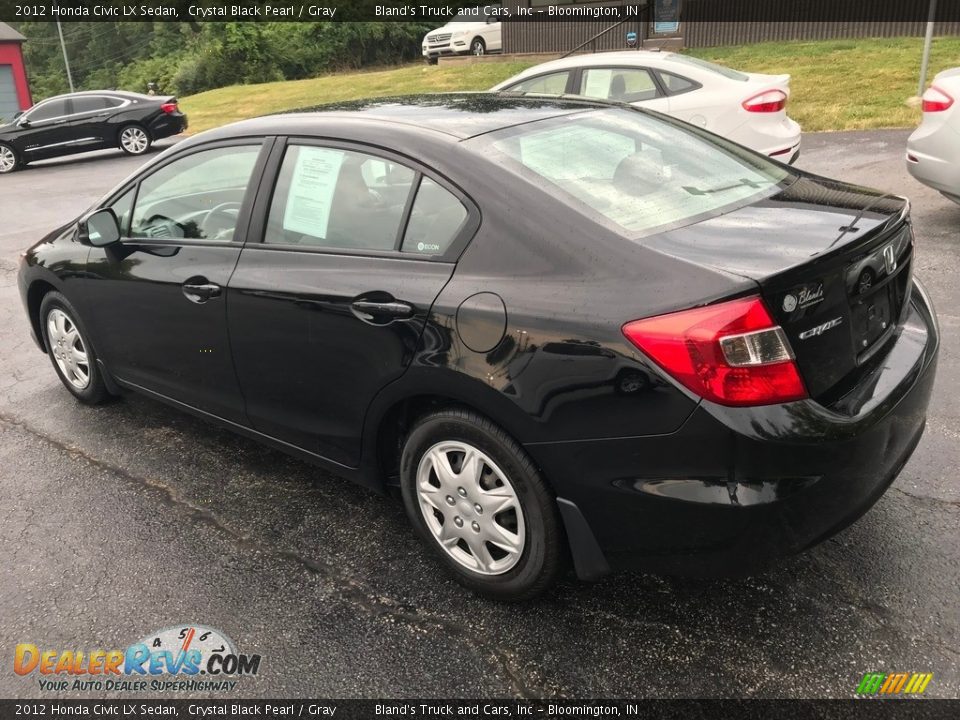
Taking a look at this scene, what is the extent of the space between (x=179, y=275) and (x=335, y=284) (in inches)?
39.0

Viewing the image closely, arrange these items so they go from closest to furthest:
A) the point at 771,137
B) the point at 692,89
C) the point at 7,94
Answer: the point at 771,137 → the point at 692,89 → the point at 7,94

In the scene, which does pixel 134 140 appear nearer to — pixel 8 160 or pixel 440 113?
pixel 8 160

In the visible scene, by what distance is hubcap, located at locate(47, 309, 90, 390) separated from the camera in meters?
4.56

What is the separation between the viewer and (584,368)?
92.4 inches

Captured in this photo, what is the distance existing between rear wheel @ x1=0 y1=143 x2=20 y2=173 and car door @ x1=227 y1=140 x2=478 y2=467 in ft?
57.2

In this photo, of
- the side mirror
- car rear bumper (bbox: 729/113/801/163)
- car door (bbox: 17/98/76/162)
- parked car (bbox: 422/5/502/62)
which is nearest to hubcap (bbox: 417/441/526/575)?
the side mirror

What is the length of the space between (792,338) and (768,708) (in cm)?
103

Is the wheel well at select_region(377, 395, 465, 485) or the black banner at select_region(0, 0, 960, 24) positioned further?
the black banner at select_region(0, 0, 960, 24)

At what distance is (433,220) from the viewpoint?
2.83 meters

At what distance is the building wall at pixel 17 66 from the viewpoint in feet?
120

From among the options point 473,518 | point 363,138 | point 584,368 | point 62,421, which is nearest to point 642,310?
point 584,368

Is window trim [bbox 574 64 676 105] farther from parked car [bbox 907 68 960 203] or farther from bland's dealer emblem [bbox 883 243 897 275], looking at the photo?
bland's dealer emblem [bbox 883 243 897 275]

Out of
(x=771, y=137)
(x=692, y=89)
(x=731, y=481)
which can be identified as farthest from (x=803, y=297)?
(x=692, y=89)

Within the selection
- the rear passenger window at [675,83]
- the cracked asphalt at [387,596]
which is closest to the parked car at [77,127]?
the rear passenger window at [675,83]
